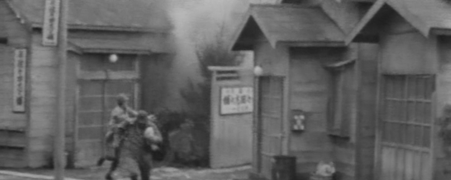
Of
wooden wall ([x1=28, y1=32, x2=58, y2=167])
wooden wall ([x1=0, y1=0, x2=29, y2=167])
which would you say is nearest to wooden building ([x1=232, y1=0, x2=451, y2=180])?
wooden wall ([x1=28, y1=32, x2=58, y2=167])

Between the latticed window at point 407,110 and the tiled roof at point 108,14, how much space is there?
8.40 meters

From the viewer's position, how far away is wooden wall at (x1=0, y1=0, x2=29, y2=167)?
19.4m

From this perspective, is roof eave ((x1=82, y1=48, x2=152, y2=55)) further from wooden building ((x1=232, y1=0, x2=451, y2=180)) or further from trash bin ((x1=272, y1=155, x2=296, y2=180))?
trash bin ((x1=272, y1=155, x2=296, y2=180))

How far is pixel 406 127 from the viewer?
44.3 feet

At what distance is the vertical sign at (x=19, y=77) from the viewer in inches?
757

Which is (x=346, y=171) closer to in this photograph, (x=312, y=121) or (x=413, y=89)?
(x=312, y=121)

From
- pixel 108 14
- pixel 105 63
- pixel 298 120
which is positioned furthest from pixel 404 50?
pixel 108 14

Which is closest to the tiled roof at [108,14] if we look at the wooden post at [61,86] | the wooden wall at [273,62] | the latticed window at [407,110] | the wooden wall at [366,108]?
the wooden wall at [273,62]

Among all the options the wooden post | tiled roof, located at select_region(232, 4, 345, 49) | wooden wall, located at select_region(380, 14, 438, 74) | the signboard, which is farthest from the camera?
the signboard

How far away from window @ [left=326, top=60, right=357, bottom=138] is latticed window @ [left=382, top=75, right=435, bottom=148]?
1.23m

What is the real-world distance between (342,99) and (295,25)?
1.60m

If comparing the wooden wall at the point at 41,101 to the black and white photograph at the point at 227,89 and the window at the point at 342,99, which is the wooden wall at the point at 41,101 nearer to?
the black and white photograph at the point at 227,89

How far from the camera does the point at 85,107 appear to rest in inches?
793

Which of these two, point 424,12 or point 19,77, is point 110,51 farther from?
point 424,12
